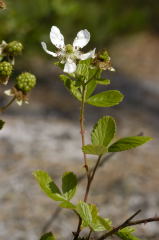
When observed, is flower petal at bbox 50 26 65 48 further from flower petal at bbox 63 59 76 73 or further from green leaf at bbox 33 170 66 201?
green leaf at bbox 33 170 66 201

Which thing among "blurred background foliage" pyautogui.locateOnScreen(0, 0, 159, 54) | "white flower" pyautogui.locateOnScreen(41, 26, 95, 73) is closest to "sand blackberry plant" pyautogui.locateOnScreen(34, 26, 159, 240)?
"white flower" pyautogui.locateOnScreen(41, 26, 95, 73)

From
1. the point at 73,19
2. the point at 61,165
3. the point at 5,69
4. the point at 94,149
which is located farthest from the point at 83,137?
the point at 73,19

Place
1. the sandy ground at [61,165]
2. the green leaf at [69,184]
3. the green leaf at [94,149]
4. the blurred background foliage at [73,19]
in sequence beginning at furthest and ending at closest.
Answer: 1. the blurred background foliage at [73,19]
2. the sandy ground at [61,165]
3. the green leaf at [69,184]
4. the green leaf at [94,149]

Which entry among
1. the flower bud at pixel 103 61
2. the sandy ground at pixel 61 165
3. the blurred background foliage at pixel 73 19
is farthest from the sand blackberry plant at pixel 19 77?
the blurred background foliage at pixel 73 19

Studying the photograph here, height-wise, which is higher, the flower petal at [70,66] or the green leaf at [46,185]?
the flower petal at [70,66]

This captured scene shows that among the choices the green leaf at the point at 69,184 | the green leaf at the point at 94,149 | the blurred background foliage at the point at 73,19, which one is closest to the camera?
the green leaf at the point at 94,149

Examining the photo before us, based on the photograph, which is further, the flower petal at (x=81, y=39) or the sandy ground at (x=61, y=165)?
the sandy ground at (x=61, y=165)

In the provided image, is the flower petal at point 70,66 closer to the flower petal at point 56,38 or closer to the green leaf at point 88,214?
the flower petal at point 56,38

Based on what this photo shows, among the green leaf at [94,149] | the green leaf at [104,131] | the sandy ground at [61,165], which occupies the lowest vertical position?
the sandy ground at [61,165]
